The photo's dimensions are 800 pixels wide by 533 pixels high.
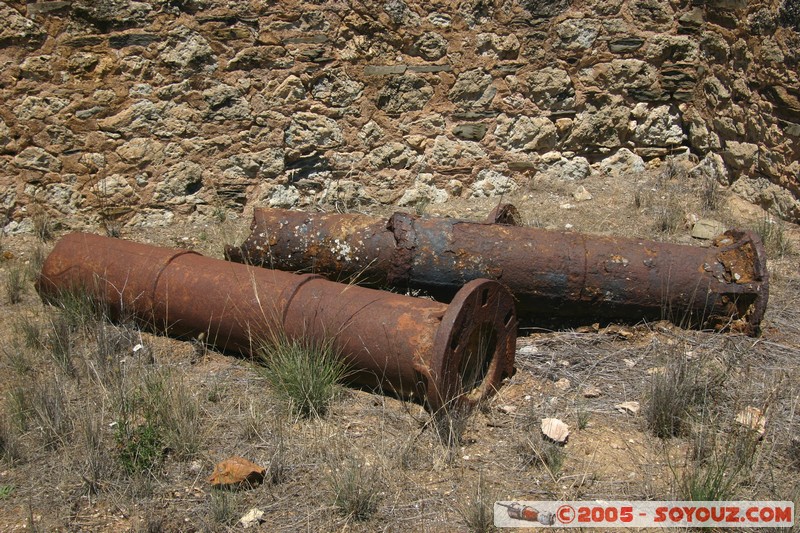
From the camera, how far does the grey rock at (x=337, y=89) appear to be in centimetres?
581

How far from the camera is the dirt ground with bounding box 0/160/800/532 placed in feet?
9.09

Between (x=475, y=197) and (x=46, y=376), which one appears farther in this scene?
(x=475, y=197)

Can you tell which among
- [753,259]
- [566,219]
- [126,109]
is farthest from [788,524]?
[126,109]

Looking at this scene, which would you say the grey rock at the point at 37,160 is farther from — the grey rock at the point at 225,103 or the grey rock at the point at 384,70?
the grey rock at the point at 384,70

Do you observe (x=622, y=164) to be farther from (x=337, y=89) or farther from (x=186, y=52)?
(x=186, y=52)

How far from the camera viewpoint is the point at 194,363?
3.99 metres

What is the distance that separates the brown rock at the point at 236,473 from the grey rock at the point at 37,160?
3497mm

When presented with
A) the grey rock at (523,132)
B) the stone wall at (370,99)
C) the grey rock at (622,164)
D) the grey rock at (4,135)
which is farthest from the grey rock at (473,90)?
the grey rock at (4,135)

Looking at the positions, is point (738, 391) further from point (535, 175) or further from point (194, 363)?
point (535, 175)

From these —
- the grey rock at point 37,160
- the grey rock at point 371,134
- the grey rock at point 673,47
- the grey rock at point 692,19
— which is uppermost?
the grey rock at point 692,19

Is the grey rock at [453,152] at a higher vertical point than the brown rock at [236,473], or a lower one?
higher

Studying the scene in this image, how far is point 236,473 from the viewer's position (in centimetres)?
A: 289

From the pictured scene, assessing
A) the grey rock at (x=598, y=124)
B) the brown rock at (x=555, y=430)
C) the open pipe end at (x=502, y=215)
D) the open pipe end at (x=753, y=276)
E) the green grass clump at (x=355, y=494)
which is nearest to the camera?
the green grass clump at (x=355, y=494)

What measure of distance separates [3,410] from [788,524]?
344 centimetres
